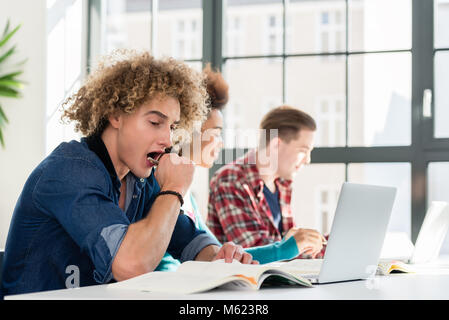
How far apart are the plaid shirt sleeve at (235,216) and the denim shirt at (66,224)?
104 centimetres

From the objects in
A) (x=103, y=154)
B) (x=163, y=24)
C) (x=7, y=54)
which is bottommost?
(x=103, y=154)

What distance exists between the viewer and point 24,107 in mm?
3197

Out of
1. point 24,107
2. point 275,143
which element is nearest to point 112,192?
point 275,143

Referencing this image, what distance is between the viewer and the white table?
115cm

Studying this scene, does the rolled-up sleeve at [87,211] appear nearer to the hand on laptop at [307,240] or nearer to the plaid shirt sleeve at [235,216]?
the hand on laptop at [307,240]

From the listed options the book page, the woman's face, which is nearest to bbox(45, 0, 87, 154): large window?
the woman's face

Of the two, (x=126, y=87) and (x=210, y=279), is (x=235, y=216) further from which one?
(x=210, y=279)

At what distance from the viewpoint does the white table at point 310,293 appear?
1.15m

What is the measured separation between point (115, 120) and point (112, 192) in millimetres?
257

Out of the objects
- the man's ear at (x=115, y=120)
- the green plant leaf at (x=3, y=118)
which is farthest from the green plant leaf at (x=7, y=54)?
the man's ear at (x=115, y=120)

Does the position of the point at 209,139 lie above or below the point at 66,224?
above

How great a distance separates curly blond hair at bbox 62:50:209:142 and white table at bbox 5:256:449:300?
0.67 m

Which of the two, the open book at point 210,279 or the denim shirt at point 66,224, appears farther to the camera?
the denim shirt at point 66,224
